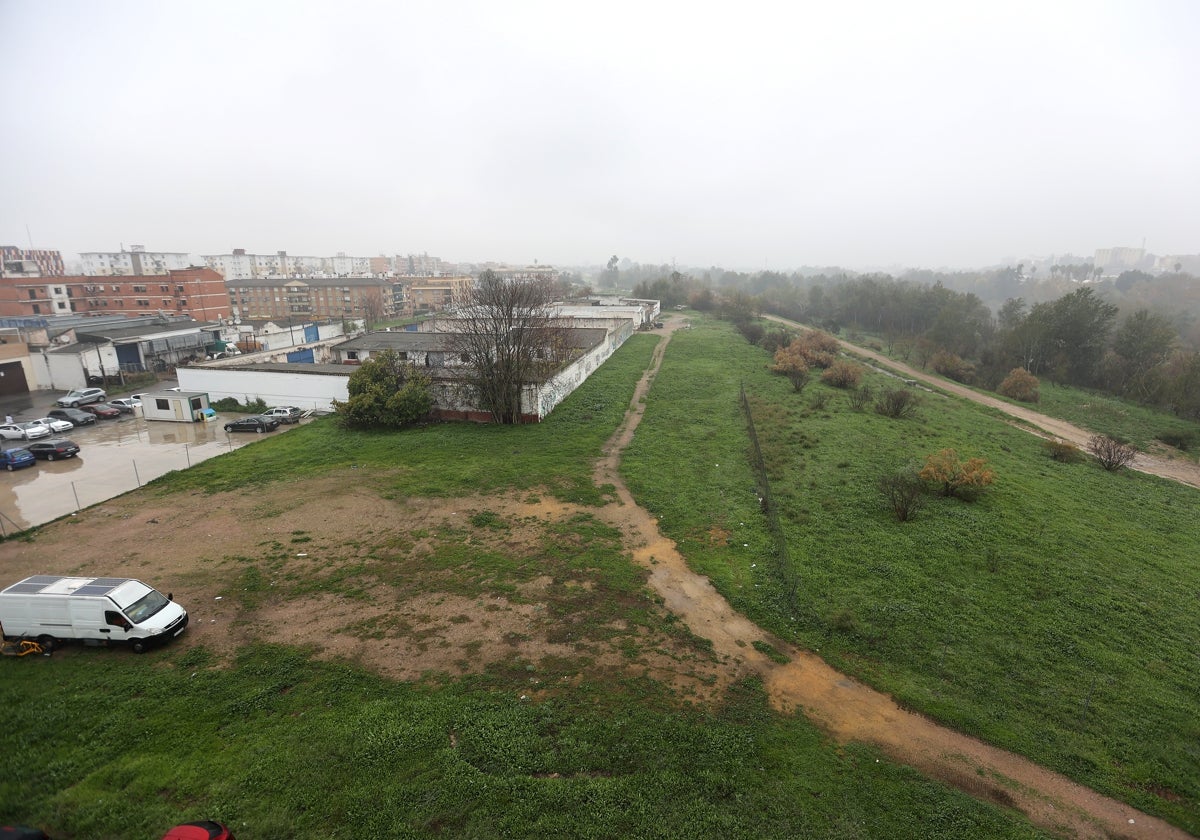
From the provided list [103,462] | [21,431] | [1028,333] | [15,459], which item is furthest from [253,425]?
[1028,333]

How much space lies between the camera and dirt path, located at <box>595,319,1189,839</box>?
743cm

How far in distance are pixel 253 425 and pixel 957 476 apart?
3131 cm

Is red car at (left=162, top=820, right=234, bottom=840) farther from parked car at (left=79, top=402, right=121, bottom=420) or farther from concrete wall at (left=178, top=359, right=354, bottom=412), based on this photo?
parked car at (left=79, top=402, right=121, bottom=420)

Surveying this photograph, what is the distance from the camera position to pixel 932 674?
Result: 10.1 metres

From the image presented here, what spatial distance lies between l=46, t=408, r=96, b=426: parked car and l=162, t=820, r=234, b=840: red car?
103 ft

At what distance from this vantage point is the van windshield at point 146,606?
415 inches

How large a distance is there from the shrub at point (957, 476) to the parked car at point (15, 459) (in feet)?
115

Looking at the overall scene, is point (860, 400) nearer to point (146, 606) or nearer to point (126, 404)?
point (146, 606)

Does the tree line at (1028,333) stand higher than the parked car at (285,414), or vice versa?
the tree line at (1028,333)

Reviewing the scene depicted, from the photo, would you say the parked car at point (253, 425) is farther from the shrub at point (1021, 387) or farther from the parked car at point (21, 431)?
the shrub at point (1021, 387)

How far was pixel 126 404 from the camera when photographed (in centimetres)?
3130

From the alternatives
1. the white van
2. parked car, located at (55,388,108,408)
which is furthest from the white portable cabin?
the white van

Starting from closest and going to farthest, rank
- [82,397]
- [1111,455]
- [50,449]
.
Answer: [50,449] → [1111,455] → [82,397]

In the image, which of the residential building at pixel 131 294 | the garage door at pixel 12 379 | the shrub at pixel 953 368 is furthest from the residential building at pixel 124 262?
the shrub at pixel 953 368
